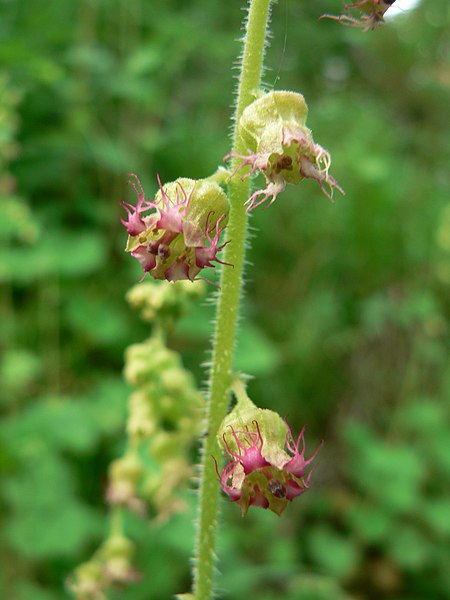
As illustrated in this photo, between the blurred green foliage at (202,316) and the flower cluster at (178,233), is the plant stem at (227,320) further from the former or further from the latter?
the blurred green foliage at (202,316)

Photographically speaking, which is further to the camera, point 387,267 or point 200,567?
point 387,267

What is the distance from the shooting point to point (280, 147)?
0.85m

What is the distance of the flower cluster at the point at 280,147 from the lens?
0.85 meters

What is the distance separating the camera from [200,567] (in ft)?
3.59

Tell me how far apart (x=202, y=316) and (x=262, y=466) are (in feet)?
7.41

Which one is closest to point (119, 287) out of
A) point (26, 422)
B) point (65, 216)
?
point (65, 216)

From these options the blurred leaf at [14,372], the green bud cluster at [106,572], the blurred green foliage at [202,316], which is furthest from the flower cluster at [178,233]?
the blurred leaf at [14,372]

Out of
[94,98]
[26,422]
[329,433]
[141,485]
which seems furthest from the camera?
[94,98]

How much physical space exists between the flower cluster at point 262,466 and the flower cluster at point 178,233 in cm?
24

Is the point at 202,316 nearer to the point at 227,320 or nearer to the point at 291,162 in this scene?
the point at 227,320

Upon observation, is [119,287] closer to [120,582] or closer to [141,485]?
[141,485]

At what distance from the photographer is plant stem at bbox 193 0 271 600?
0.96m

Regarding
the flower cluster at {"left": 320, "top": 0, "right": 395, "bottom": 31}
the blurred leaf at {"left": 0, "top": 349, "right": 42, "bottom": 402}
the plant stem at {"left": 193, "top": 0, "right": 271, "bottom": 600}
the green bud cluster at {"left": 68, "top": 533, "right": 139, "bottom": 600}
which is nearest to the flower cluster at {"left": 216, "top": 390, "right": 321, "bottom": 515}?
the plant stem at {"left": 193, "top": 0, "right": 271, "bottom": 600}

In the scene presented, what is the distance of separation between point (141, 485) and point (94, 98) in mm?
2705
